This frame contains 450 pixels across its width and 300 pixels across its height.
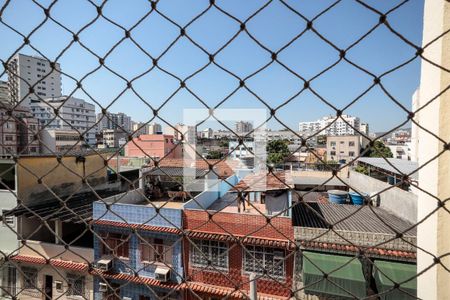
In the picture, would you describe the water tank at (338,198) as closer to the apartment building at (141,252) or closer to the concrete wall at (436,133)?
the apartment building at (141,252)

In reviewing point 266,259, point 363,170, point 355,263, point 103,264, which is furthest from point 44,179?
point 363,170

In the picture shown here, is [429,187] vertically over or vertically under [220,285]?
over

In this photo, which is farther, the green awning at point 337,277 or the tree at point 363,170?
the tree at point 363,170

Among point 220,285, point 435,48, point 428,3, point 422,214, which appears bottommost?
point 220,285

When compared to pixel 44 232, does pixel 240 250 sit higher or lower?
higher

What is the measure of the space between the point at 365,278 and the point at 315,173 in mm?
8043

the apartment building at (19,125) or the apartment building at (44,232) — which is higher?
the apartment building at (19,125)

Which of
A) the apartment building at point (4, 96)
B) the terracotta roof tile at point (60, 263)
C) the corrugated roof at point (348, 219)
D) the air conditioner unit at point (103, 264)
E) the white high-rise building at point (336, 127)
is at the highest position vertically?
the apartment building at point (4, 96)

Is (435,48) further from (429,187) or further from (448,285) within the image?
(448,285)

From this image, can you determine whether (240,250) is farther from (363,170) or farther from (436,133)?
(363,170)

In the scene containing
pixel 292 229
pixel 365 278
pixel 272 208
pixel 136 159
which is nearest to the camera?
pixel 365 278

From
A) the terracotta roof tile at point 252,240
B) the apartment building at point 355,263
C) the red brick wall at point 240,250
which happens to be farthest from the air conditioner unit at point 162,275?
the apartment building at point 355,263

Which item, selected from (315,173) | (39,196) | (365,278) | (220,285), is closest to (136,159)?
(39,196)

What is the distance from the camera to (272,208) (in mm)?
4699
